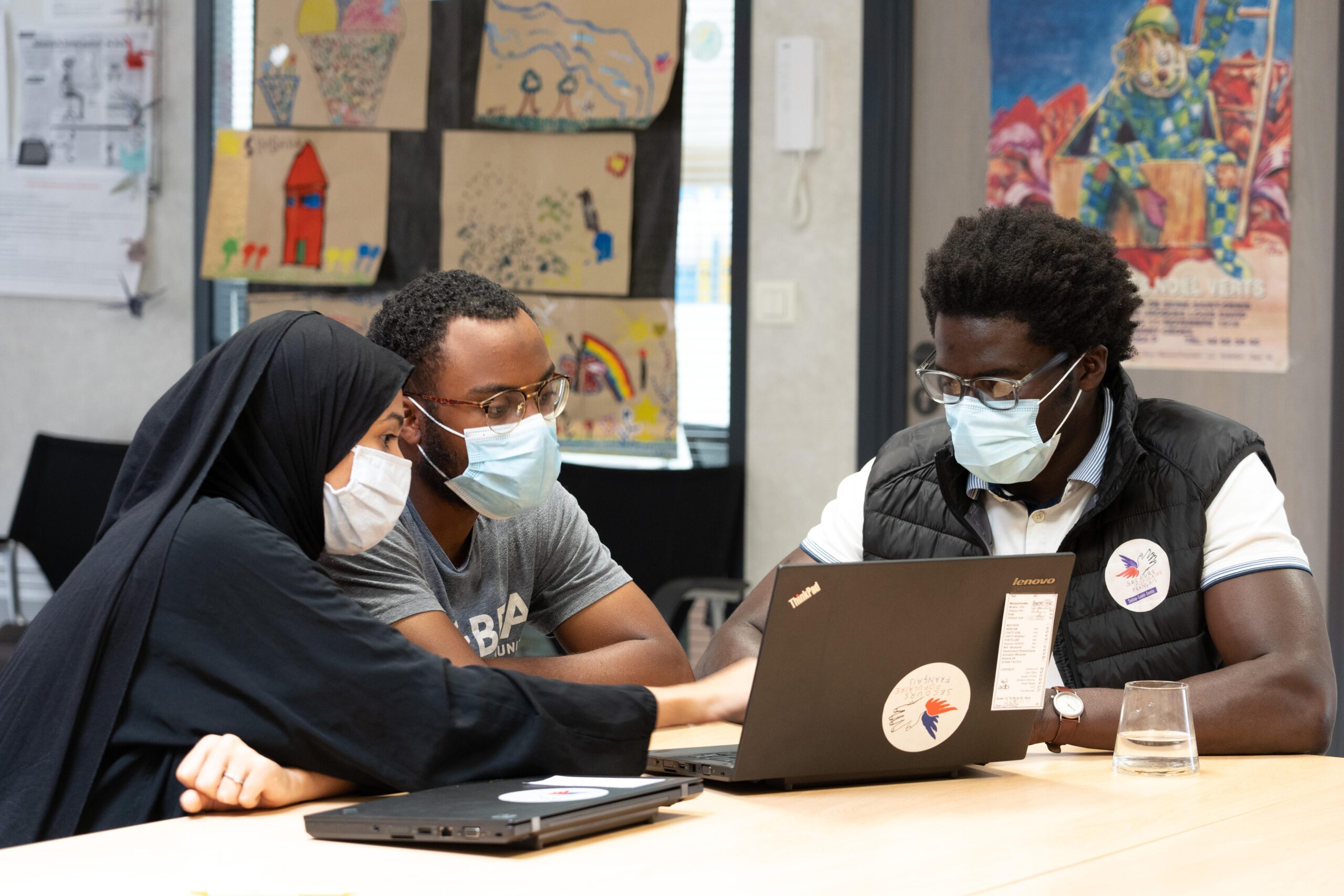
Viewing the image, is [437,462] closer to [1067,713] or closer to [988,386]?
[988,386]

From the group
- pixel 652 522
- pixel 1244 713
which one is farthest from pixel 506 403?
pixel 652 522

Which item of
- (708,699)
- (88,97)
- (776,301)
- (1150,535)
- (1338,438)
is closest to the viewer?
(708,699)

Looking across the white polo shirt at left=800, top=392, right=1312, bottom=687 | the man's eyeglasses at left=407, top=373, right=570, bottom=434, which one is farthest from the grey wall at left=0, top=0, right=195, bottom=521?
the white polo shirt at left=800, top=392, right=1312, bottom=687

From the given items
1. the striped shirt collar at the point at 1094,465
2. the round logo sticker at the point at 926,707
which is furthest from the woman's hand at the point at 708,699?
the striped shirt collar at the point at 1094,465

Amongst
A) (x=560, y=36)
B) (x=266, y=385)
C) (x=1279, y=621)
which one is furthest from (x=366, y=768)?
(x=560, y=36)

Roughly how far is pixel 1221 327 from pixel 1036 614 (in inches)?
74.4

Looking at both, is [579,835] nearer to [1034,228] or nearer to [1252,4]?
[1034,228]

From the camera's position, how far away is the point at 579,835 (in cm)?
127

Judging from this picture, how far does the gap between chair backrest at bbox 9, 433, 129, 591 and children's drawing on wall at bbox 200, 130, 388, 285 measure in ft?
1.98

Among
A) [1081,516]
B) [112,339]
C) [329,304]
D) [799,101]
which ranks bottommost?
[1081,516]

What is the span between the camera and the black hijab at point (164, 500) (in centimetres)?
136

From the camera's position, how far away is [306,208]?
384 centimetres

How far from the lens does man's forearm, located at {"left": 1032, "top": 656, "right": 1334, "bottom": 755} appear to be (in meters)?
1.62

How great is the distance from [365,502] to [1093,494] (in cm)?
96
